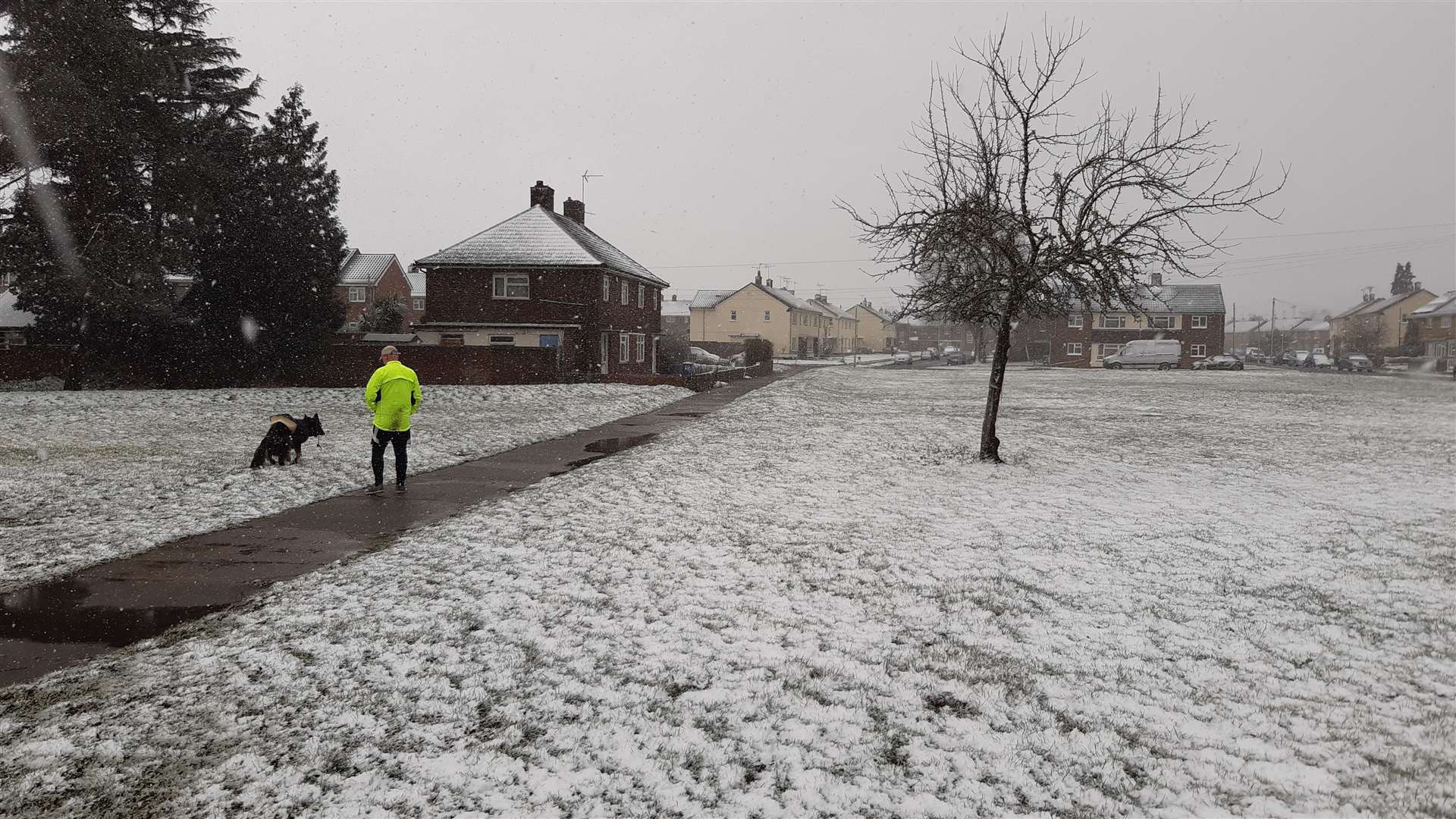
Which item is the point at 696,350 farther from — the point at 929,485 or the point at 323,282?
the point at 929,485

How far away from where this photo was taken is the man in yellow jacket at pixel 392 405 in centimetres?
982

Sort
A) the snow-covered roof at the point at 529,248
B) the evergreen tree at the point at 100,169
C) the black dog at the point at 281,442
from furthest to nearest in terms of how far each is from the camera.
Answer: the snow-covered roof at the point at 529,248
the evergreen tree at the point at 100,169
the black dog at the point at 281,442

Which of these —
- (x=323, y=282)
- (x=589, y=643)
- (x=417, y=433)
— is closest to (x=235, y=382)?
(x=323, y=282)

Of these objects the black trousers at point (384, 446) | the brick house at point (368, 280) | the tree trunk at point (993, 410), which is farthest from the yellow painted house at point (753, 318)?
the black trousers at point (384, 446)

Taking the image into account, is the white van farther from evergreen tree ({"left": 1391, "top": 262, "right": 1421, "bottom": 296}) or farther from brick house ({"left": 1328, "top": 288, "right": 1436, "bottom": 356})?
evergreen tree ({"left": 1391, "top": 262, "right": 1421, "bottom": 296})

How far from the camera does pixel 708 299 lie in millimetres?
82875

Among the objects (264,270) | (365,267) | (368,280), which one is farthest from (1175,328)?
(365,267)

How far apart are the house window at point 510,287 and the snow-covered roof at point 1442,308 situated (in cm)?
7484

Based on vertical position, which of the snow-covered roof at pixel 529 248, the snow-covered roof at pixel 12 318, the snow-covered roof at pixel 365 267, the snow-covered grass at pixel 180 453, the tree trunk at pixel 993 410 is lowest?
the snow-covered grass at pixel 180 453

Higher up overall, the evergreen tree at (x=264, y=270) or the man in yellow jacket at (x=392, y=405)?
the evergreen tree at (x=264, y=270)

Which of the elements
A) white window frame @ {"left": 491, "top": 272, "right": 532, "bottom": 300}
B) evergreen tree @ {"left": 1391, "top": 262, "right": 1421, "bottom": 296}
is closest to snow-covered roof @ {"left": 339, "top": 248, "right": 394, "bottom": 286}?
white window frame @ {"left": 491, "top": 272, "right": 532, "bottom": 300}

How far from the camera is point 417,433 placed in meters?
15.9

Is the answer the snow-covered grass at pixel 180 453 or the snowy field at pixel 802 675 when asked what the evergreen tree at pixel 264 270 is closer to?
the snow-covered grass at pixel 180 453

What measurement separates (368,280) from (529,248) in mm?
38043
